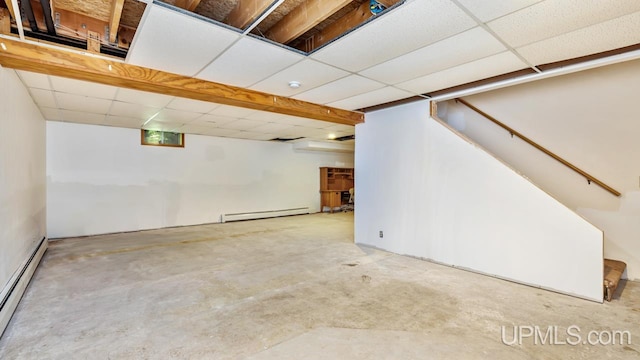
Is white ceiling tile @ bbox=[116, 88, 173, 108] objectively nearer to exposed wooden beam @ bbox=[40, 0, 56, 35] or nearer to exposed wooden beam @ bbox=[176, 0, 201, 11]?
exposed wooden beam @ bbox=[40, 0, 56, 35]

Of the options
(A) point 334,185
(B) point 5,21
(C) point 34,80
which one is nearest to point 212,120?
(C) point 34,80

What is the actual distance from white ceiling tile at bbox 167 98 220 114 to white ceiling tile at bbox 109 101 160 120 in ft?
1.38

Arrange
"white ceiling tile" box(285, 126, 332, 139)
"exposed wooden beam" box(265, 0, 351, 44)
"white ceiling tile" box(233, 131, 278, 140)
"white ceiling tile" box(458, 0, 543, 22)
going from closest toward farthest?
1. "white ceiling tile" box(458, 0, 543, 22)
2. "exposed wooden beam" box(265, 0, 351, 44)
3. "white ceiling tile" box(285, 126, 332, 139)
4. "white ceiling tile" box(233, 131, 278, 140)

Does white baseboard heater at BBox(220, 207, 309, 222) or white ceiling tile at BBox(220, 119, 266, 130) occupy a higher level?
white ceiling tile at BBox(220, 119, 266, 130)

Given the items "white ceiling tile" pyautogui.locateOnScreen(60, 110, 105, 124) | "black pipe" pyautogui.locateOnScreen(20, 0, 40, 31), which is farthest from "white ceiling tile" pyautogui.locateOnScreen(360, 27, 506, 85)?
"white ceiling tile" pyautogui.locateOnScreen(60, 110, 105, 124)

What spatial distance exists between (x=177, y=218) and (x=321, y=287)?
16.5 ft

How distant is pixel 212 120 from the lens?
5395mm

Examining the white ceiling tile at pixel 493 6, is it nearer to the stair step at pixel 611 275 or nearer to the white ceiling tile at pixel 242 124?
the stair step at pixel 611 275

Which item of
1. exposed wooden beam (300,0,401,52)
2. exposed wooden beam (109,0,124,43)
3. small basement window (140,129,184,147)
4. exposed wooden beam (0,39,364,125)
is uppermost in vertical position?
exposed wooden beam (300,0,401,52)

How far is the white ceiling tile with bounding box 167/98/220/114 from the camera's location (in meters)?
4.05

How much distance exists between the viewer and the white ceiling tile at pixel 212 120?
Answer: 5121 mm

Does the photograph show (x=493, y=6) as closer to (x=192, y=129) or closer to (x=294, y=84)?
(x=294, y=84)

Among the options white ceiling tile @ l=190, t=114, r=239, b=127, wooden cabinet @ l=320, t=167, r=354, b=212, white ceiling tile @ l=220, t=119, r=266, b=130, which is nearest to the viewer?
white ceiling tile @ l=190, t=114, r=239, b=127

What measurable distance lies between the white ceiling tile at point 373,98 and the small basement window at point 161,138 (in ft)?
14.2
